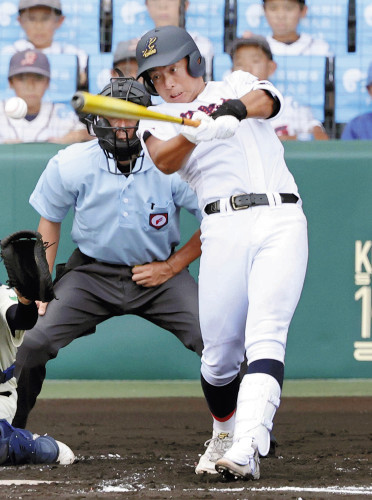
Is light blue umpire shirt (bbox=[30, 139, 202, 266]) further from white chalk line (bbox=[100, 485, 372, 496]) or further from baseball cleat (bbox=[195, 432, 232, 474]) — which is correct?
white chalk line (bbox=[100, 485, 372, 496])

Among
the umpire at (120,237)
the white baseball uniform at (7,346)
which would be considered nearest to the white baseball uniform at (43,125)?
the umpire at (120,237)

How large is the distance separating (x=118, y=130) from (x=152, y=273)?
2.32ft

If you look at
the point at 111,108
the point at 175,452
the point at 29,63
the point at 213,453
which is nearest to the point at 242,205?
the point at 111,108

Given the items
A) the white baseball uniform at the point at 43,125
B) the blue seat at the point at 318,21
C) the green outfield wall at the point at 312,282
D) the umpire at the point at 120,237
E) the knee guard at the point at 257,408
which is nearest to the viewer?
the knee guard at the point at 257,408

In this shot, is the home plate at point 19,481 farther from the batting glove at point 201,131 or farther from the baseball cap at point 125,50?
the baseball cap at point 125,50

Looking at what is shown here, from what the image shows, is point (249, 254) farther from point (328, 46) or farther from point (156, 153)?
point (328, 46)

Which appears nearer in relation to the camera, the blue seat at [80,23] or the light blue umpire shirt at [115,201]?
the light blue umpire shirt at [115,201]

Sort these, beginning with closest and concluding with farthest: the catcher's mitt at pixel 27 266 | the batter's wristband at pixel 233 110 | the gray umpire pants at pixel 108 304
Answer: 1. the batter's wristband at pixel 233 110
2. the catcher's mitt at pixel 27 266
3. the gray umpire pants at pixel 108 304

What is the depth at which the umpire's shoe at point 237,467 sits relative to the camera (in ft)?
10.2

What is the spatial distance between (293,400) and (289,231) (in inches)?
96.6

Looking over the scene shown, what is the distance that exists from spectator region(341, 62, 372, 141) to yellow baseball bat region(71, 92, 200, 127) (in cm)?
310

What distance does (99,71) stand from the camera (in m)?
6.36

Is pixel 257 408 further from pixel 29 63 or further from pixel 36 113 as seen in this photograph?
pixel 29 63

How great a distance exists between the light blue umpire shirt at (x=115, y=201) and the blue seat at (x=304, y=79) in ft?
6.40
